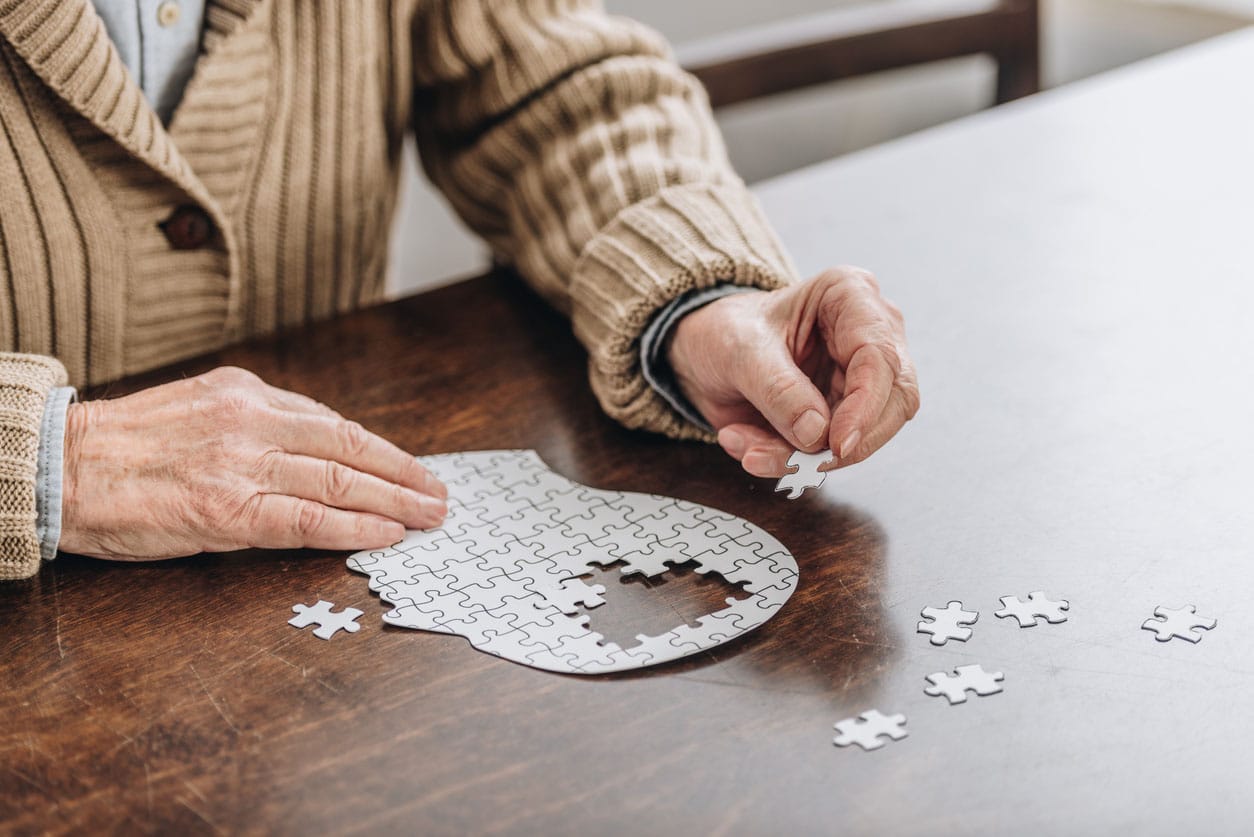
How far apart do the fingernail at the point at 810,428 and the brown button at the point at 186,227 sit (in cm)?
71

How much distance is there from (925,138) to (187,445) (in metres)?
1.22

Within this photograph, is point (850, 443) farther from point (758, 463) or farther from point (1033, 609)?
point (1033, 609)

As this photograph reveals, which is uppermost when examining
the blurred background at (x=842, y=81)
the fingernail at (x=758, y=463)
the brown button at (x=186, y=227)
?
the brown button at (x=186, y=227)

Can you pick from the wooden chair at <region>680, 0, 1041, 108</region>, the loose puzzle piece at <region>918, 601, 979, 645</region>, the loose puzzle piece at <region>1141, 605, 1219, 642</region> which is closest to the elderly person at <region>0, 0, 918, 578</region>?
the loose puzzle piece at <region>918, 601, 979, 645</region>

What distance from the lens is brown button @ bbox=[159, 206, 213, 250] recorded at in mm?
1373

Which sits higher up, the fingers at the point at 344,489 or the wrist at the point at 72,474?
the wrist at the point at 72,474

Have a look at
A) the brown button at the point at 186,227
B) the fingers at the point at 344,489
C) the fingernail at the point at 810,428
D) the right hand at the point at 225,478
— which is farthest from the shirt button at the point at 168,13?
the fingernail at the point at 810,428

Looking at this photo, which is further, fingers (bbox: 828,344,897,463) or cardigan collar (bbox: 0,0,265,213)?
cardigan collar (bbox: 0,0,265,213)

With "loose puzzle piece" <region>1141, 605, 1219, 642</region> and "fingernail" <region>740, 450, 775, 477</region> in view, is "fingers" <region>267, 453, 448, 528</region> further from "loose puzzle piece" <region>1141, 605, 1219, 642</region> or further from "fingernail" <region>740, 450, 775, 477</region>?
"loose puzzle piece" <region>1141, 605, 1219, 642</region>

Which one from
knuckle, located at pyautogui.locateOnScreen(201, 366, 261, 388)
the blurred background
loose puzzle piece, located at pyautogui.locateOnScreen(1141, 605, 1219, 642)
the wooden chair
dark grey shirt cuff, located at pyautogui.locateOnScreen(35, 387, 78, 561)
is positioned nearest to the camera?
loose puzzle piece, located at pyautogui.locateOnScreen(1141, 605, 1219, 642)

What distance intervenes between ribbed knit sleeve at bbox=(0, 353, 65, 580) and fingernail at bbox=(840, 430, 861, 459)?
0.65 meters

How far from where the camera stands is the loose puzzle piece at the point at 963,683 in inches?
34.5

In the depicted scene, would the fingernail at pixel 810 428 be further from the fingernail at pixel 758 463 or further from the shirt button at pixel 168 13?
the shirt button at pixel 168 13

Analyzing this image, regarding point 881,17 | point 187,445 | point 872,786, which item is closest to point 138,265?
point 187,445
